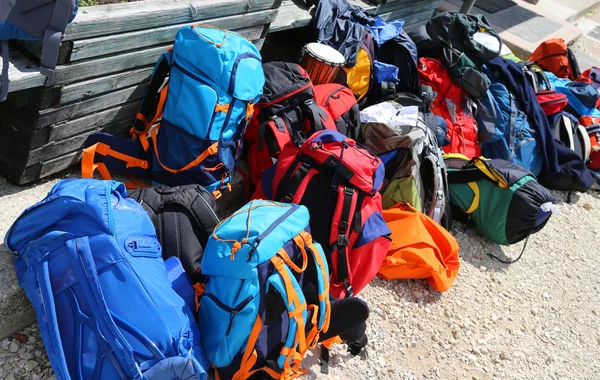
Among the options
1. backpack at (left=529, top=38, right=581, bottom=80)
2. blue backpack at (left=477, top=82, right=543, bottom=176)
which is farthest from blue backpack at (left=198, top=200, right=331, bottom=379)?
backpack at (left=529, top=38, right=581, bottom=80)

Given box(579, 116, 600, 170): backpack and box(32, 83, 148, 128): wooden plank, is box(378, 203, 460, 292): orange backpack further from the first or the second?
box(579, 116, 600, 170): backpack

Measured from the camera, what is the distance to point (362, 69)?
4309 mm

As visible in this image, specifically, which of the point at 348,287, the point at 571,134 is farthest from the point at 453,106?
the point at 348,287

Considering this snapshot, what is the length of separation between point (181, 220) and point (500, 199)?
245 centimetres

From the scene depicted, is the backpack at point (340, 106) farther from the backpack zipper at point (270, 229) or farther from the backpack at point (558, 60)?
the backpack at point (558, 60)

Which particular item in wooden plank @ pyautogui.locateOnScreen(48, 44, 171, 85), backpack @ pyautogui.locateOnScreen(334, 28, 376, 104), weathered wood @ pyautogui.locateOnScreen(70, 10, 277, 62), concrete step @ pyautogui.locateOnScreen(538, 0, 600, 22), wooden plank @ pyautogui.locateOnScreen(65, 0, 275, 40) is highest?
wooden plank @ pyautogui.locateOnScreen(65, 0, 275, 40)

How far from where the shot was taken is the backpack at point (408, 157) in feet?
12.5

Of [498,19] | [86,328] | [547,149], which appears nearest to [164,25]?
[86,328]

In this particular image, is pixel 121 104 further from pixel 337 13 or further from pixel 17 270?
pixel 337 13

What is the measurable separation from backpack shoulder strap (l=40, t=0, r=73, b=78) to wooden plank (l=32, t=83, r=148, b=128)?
0.27 metres

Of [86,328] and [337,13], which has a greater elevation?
[337,13]

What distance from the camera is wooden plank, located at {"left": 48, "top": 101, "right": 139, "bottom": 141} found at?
2875mm

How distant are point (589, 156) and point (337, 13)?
9.21 feet

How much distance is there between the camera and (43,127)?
277 cm
